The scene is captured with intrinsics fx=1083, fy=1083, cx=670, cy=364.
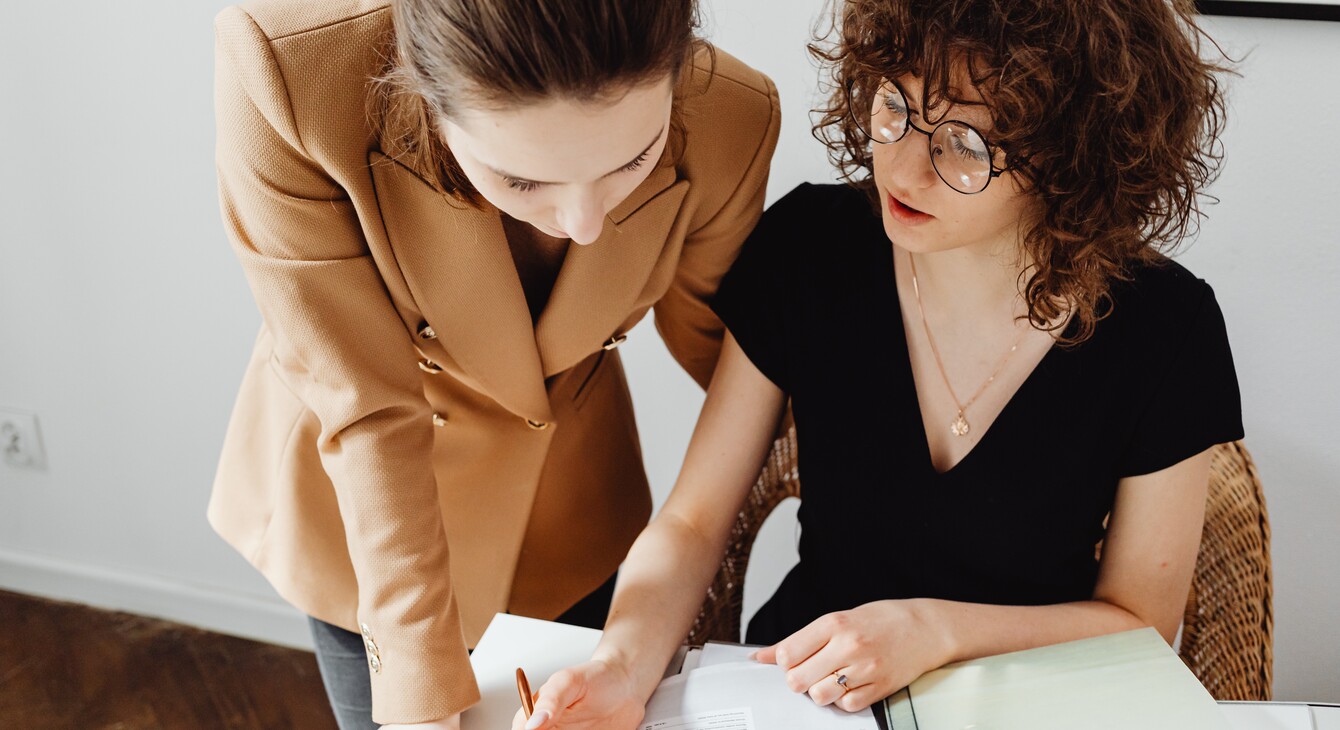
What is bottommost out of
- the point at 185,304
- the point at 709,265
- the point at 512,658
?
the point at 185,304

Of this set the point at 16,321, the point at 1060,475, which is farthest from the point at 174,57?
the point at 1060,475

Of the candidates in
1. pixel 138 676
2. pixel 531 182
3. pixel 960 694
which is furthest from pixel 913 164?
pixel 138 676

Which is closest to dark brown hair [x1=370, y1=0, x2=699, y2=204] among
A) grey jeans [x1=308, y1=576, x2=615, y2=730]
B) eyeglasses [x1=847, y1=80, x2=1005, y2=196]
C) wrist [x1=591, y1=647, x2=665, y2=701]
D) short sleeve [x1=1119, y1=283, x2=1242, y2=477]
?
eyeglasses [x1=847, y1=80, x2=1005, y2=196]

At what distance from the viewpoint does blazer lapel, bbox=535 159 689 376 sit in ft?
3.68

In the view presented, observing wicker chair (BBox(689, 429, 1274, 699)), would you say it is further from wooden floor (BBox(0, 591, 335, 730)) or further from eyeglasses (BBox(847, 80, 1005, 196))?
wooden floor (BBox(0, 591, 335, 730))

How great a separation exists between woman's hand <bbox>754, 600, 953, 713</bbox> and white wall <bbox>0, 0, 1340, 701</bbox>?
28.8 inches

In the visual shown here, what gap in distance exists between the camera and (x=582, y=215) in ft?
2.88

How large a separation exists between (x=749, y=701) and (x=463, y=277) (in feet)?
1.65

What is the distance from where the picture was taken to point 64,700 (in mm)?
2182

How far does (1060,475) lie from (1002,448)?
0.24 ft

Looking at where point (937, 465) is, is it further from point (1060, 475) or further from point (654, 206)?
point (654, 206)

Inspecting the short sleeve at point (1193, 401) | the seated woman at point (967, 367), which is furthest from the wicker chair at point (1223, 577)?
the short sleeve at point (1193, 401)

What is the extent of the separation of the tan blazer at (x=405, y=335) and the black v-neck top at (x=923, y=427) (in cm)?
12

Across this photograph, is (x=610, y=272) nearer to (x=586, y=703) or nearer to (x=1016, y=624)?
(x=586, y=703)
